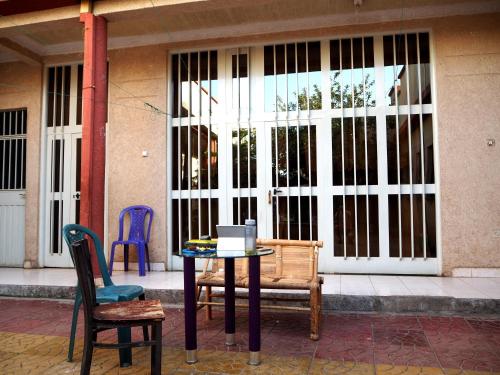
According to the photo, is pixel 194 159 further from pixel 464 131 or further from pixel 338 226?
pixel 464 131

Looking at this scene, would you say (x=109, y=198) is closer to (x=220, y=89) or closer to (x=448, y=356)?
(x=220, y=89)

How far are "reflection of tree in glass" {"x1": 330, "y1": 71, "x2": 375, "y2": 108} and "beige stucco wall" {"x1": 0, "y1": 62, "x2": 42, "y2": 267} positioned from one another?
5.17 m

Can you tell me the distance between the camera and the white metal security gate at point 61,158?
7383 mm

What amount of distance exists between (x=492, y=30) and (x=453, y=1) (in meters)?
0.70

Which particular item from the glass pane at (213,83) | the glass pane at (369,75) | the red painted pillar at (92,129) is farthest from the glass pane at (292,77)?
the red painted pillar at (92,129)

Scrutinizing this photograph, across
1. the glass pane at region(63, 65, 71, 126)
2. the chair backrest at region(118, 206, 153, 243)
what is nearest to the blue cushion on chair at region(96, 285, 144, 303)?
the chair backrest at region(118, 206, 153, 243)

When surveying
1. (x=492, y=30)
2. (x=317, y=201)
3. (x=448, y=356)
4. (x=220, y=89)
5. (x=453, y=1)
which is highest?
(x=453, y=1)

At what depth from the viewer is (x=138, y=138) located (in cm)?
697

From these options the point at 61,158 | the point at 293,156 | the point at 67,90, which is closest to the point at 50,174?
the point at 61,158

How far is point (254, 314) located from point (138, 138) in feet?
14.9

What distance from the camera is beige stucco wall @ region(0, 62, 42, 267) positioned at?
743 cm

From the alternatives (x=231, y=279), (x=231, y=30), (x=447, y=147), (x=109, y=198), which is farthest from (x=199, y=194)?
(x=447, y=147)

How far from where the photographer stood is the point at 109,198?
23.1ft

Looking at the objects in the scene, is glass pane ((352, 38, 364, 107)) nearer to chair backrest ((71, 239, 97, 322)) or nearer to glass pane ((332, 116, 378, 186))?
glass pane ((332, 116, 378, 186))
